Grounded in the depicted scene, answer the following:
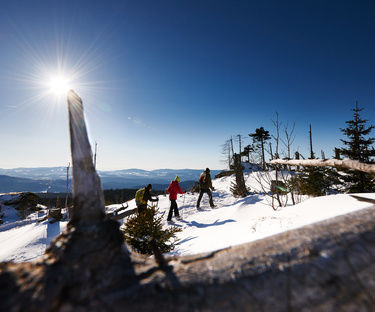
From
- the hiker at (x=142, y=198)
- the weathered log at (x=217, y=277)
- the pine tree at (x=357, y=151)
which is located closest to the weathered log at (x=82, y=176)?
the weathered log at (x=217, y=277)

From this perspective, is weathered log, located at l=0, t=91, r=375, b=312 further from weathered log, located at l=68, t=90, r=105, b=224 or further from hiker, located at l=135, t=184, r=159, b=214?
hiker, located at l=135, t=184, r=159, b=214

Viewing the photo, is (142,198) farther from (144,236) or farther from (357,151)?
(357,151)

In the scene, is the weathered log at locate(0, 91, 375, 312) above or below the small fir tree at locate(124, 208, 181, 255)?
above

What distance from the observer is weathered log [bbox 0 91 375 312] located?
50cm

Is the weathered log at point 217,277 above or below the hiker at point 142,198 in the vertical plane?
above

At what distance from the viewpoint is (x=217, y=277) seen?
0.59 m

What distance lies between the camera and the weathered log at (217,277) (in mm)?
502

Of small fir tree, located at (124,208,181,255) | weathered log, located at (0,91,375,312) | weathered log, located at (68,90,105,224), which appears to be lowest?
small fir tree, located at (124,208,181,255)

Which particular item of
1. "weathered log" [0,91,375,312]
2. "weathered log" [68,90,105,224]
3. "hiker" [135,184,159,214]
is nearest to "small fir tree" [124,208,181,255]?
"hiker" [135,184,159,214]

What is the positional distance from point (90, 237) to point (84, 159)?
491mm

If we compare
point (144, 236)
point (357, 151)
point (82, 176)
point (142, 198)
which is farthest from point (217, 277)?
point (357, 151)

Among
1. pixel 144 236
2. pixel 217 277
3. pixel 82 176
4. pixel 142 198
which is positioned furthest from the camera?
pixel 142 198

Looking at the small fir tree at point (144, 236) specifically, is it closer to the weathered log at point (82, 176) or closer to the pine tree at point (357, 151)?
the weathered log at point (82, 176)

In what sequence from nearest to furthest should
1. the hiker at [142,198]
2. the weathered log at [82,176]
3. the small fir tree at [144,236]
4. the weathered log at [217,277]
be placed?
the weathered log at [217,277], the weathered log at [82,176], the small fir tree at [144,236], the hiker at [142,198]
